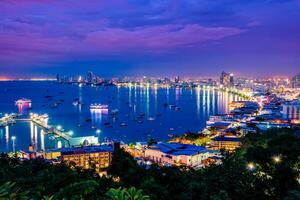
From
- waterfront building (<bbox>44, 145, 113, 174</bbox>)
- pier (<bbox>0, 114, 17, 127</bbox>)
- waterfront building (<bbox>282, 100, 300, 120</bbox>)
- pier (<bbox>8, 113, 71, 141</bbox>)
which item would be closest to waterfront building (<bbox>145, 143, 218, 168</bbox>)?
waterfront building (<bbox>44, 145, 113, 174</bbox>)

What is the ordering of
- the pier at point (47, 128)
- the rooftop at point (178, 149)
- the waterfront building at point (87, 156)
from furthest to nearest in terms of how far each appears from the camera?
the pier at point (47, 128) → the rooftop at point (178, 149) → the waterfront building at point (87, 156)

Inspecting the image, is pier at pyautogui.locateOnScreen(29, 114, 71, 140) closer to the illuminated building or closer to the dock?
the dock

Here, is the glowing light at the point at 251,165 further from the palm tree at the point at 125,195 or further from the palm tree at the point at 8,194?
the palm tree at the point at 8,194

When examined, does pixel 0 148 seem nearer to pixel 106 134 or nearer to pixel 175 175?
pixel 106 134

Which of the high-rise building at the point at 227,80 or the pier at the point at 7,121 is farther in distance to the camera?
the high-rise building at the point at 227,80

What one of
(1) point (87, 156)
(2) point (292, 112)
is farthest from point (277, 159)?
(2) point (292, 112)

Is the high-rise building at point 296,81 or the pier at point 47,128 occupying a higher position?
the high-rise building at point 296,81

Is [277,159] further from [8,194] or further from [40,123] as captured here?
[40,123]

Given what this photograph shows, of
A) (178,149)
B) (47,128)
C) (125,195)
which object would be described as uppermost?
(125,195)

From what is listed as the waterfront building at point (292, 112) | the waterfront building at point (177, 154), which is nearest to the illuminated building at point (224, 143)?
the waterfront building at point (177, 154)
